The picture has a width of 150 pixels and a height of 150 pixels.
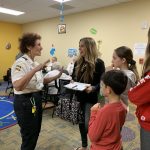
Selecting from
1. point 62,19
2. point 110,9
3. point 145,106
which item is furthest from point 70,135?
point 62,19

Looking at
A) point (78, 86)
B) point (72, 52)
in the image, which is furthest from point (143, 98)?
point (72, 52)

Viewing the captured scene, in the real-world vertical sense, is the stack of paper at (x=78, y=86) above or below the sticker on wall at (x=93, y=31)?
below

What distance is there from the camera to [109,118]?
1.32 meters

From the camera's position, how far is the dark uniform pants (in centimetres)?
180

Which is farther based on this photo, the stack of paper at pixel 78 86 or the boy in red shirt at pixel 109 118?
the stack of paper at pixel 78 86

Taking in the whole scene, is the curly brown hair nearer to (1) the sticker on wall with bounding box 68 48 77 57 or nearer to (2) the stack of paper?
(2) the stack of paper

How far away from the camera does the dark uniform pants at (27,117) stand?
1.80m

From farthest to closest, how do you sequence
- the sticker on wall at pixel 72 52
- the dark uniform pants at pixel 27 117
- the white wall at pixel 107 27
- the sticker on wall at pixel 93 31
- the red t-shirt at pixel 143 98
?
the sticker on wall at pixel 72 52 < the sticker on wall at pixel 93 31 < the white wall at pixel 107 27 < the dark uniform pants at pixel 27 117 < the red t-shirt at pixel 143 98

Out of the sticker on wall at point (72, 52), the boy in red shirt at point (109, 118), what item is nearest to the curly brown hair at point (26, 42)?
the boy in red shirt at point (109, 118)

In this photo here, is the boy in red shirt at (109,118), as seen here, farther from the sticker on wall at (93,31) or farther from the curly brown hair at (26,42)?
the sticker on wall at (93,31)

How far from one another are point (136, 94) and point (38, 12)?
5.94m

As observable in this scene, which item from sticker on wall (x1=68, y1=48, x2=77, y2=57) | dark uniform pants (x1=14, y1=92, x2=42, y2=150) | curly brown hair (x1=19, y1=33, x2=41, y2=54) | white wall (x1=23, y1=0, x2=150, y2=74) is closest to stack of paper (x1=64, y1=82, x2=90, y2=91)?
dark uniform pants (x1=14, y1=92, x2=42, y2=150)

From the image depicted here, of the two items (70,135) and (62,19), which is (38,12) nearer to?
(62,19)

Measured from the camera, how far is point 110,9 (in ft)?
18.1
